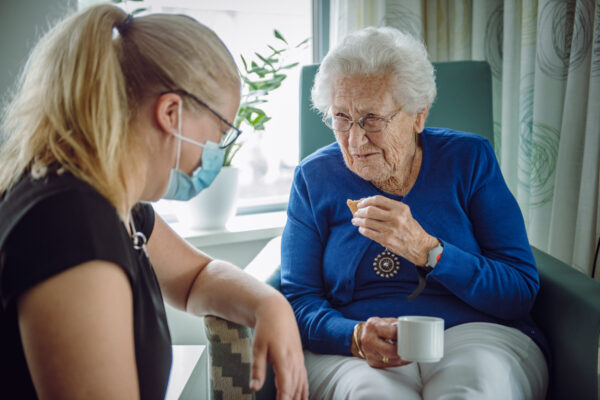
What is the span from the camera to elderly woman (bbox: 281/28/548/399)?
1.09 metres

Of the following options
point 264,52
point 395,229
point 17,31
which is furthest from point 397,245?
point 264,52

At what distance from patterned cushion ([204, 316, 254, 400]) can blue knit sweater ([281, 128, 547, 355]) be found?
265mm

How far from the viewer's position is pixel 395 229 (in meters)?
1.13

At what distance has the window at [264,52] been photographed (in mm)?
2152

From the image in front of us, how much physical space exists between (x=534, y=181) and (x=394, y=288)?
2.94 feet

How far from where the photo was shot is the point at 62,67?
68 centimetres

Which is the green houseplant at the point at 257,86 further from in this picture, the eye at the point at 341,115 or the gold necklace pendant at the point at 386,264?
the gold necklace pendant at the point at 386,264

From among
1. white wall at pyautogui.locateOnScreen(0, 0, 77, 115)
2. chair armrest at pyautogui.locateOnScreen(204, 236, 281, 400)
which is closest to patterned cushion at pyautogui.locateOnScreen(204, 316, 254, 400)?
chair armrest at pyautogui.locateOnScreen(204, 236, 281, 400)

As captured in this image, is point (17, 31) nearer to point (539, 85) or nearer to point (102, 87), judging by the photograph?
point (102, 87)

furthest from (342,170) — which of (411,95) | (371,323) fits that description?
(371,323)

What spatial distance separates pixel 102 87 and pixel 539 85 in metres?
1.57

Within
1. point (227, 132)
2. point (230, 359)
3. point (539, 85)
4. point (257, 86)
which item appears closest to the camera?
point (227, 132)

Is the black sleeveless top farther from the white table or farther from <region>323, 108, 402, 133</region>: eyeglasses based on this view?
<region>323, 108, 402, 133</region>: eyeglasses

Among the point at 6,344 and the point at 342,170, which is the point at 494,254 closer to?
the point at 342,170
